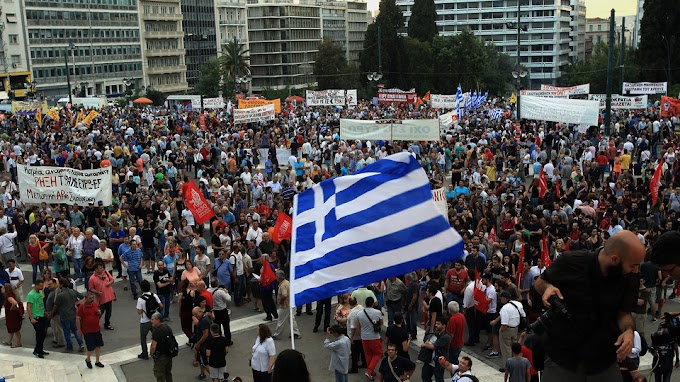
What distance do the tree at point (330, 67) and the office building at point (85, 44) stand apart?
81.9ft

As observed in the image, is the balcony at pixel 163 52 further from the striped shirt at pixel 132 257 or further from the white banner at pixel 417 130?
the striped shirt at pixel 132 257

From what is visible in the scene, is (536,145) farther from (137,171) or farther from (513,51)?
(513,51)

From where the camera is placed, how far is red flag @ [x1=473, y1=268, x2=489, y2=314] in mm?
12773

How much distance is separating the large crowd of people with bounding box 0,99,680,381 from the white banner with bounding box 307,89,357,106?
11.7m

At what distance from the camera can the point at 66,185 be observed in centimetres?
1895

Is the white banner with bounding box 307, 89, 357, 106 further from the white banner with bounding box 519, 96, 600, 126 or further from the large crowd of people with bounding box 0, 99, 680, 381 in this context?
the white banner with bounding box 519, 96, 600, 126

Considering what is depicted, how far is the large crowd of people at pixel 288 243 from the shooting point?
460 inches

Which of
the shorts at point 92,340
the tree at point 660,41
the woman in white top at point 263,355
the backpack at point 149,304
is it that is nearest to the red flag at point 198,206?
the backpack at point 149,304

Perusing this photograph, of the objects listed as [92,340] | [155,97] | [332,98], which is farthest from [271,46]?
[92,340]

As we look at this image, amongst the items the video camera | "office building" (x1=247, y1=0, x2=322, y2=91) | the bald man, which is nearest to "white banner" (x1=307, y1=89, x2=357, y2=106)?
the video camera

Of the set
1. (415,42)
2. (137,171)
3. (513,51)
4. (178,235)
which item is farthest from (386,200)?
(513,51)

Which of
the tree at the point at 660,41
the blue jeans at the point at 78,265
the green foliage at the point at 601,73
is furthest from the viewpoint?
the green foliage at the point at 601,73

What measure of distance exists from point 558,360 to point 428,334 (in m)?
7.84

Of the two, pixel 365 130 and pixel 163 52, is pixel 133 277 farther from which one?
pixel 163 52
